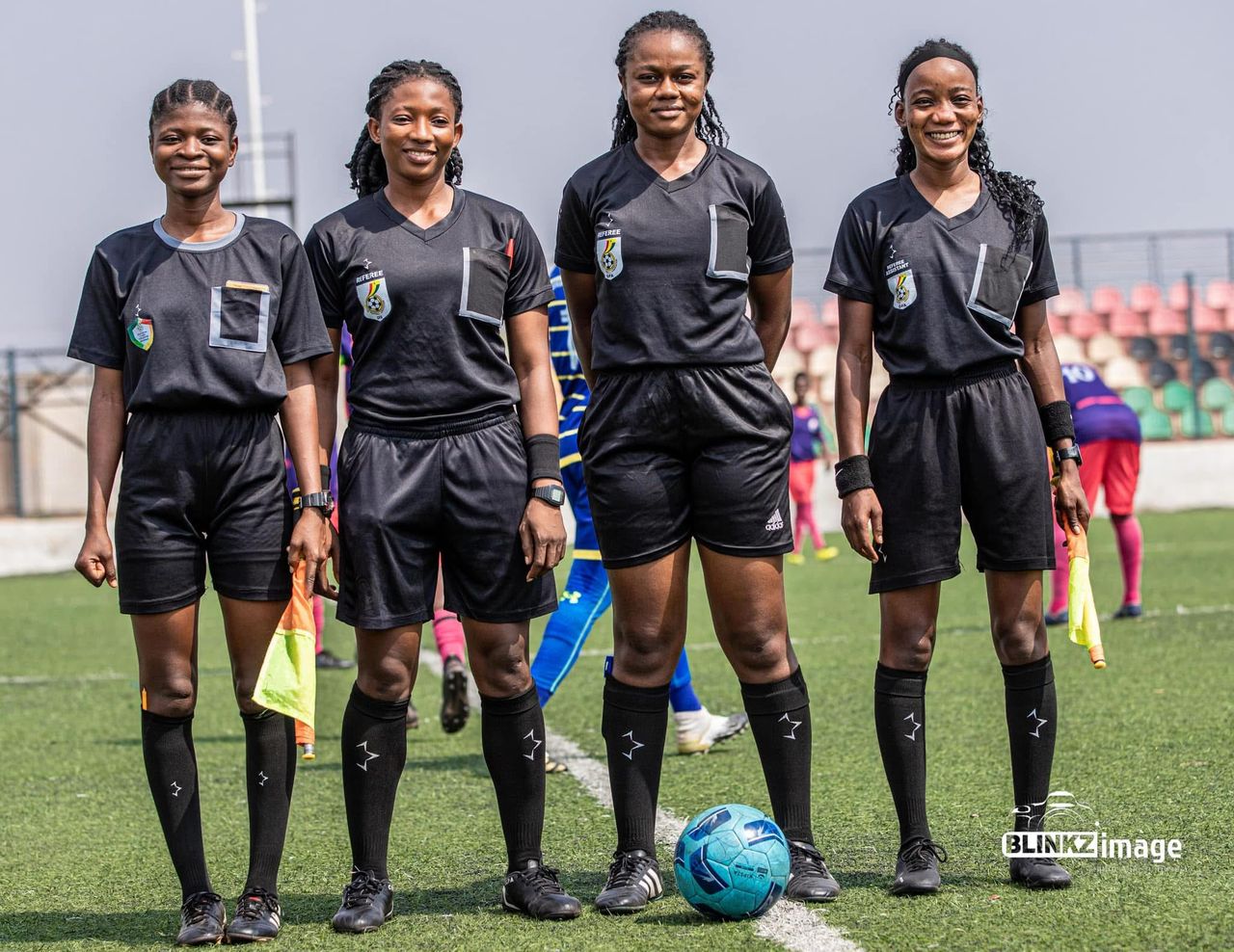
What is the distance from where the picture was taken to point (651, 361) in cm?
414

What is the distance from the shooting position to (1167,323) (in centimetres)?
2939

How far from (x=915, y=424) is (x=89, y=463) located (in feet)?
7.32

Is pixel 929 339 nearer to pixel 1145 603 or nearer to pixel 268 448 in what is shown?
pixel 268 448

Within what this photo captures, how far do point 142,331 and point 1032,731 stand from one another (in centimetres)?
264

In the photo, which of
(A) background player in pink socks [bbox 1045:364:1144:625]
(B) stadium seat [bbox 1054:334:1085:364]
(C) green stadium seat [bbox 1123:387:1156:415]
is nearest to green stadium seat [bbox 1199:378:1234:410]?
(C) green stadium seat [bbox 1123:387:1156:415]

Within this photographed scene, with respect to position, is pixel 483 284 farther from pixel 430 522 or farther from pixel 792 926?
pixel 792 926

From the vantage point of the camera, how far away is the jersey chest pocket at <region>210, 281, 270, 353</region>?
403 cm

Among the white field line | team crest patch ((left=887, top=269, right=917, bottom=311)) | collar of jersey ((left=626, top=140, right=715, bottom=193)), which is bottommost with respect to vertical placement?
the white field line

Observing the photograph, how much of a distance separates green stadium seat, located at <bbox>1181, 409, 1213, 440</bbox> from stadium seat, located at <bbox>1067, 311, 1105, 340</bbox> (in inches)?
107

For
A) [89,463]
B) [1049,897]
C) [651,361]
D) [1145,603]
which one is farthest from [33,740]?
[1145,603]

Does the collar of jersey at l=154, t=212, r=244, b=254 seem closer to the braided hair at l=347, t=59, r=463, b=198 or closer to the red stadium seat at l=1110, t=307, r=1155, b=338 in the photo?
the braided hair at l=347, t=59, r=463, b=198

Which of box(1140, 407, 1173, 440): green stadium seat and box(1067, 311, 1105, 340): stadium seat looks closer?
box(1140, 407, 1173, 440): green stadium seat

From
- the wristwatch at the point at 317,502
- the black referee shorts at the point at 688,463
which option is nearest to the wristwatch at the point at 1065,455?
the black referee shorts at the point at 688,463

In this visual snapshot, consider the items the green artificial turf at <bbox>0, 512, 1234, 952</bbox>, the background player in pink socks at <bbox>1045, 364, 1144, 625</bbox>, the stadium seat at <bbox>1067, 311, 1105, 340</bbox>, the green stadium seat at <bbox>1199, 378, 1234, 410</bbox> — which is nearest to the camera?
the green artificial turf at <bbox>0, 512, 1234, 952</bbox>
